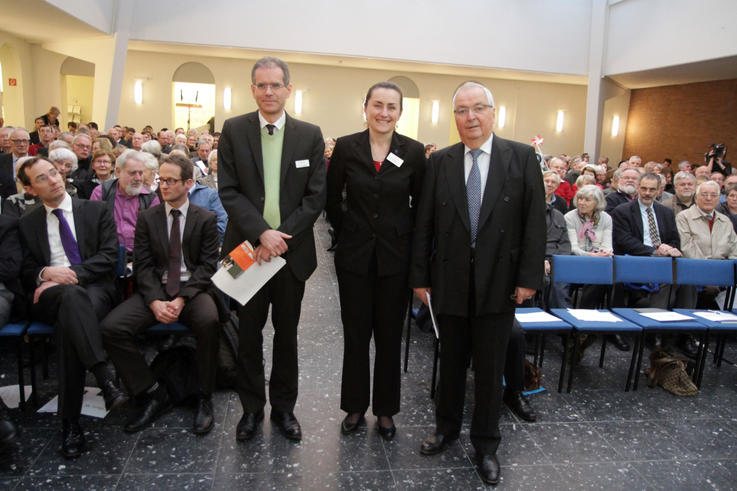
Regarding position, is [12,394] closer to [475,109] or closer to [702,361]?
[475,109]

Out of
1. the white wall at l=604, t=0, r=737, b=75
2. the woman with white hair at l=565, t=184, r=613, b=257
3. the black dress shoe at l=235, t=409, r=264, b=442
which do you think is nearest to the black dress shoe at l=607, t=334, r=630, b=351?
the woman with white hair at l=565, t=184, r=613, b=257

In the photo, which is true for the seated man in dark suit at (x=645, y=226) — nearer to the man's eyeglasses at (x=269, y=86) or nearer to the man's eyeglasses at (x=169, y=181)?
the man's eyeglasses at (x=269, y=86)

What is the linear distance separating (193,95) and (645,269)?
14570mm

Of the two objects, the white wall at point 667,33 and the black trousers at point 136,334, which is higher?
the white wall at point 667,33

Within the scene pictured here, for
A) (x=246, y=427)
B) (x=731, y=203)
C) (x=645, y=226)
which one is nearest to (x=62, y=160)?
(x=246, y=427)

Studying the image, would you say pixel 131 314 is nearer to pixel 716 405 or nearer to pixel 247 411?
pixel 247 411

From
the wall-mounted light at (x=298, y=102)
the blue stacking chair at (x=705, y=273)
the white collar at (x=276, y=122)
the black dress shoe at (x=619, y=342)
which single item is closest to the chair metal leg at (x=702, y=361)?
the blue stacking chair at (x=705, y=273)

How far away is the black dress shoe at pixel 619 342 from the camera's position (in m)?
4.21

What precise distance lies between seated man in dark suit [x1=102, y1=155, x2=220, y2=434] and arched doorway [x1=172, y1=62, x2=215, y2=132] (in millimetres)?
11795

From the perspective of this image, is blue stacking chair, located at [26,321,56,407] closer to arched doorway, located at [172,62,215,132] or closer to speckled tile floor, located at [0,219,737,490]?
speckled tile floor, located at [0,219,737,490]

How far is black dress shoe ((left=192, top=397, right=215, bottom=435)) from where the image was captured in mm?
2664

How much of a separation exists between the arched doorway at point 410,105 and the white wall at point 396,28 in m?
2.89

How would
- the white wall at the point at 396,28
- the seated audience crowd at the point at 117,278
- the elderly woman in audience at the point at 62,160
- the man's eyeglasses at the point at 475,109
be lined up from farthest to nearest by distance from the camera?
the white wall at the point at 396,28 → the elderly woman in audience at the point at 62,160 → the seated audience crowd at the point at 117,278 → the man's eyeglasses at the point at 475,109

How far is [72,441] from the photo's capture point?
2.46 m
